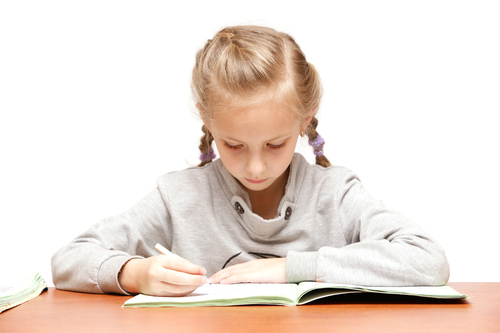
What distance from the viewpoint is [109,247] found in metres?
1.13

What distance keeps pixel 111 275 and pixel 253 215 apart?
38 centimetres

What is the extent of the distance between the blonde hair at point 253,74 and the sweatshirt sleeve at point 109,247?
287 mm

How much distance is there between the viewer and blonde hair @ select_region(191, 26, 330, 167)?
1.09 m

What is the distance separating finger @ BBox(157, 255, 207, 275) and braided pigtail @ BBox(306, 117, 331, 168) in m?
0.60

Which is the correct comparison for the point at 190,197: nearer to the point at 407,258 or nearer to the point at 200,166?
the point at 200,166

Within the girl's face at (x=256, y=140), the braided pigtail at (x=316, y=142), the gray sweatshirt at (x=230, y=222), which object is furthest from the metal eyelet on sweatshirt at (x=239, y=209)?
the braided pigtail at (x=316, y=142)

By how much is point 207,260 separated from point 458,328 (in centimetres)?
72

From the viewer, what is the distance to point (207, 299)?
2.63 feet

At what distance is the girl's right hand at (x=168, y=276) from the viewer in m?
0.85

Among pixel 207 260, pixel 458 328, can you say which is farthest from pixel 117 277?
pixel 458 328

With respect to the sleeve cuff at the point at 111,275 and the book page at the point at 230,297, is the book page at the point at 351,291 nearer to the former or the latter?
the book page at the point at 230,297

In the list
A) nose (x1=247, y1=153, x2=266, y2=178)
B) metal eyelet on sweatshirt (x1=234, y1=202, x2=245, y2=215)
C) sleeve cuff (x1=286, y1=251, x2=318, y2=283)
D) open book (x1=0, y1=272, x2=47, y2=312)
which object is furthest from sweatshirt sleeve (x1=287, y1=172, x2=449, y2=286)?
open book (x1=0, y1=272, x2=47, y2=312)

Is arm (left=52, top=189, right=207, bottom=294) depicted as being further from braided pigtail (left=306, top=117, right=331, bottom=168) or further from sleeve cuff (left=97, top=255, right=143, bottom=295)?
braided pigtail (left=306, top=117, right=331, bottom=168)

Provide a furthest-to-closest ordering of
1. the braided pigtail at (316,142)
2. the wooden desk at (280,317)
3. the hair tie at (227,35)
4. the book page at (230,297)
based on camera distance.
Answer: the braided pigtail at (316,142) → the hair tie at (227,35) → the book page at (230,297) → the wooden desk at (280,317)
